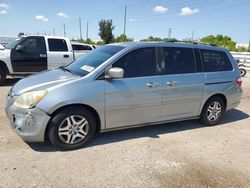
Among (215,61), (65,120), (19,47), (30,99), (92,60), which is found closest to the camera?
(30,99)

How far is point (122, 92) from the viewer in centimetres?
404

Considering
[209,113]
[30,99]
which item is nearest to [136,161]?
[30,99]

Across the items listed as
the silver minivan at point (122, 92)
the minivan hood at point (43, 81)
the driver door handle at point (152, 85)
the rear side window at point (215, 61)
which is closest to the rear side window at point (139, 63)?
the silver minivan at point (122, 92)

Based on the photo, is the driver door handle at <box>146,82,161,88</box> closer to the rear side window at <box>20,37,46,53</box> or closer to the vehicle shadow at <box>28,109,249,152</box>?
the vehicle shadow at <box>28,109,249,152</box>

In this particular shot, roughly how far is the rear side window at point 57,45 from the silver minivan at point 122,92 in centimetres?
485

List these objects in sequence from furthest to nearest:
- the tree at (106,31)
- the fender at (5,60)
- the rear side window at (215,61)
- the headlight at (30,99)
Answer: the tree at (106,31)
the fender at (5,60)
the rear side window at (215,61)
the headlight at (30,99)

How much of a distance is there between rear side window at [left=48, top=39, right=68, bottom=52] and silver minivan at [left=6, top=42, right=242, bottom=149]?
15.9ft

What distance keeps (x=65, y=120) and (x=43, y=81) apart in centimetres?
74

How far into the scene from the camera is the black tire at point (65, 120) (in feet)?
Result: 12.0

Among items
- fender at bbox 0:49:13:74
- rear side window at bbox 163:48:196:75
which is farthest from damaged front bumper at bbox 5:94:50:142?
fender at bbox 0:49:13:74

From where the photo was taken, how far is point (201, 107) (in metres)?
5.09

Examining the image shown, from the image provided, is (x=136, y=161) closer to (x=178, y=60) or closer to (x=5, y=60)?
(x=178, y=60)

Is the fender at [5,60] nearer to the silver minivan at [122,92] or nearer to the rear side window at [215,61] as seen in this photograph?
the silver minivan at [122,92]

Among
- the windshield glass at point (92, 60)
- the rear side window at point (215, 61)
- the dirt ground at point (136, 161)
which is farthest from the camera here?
the rear side window at point (215, 61)
